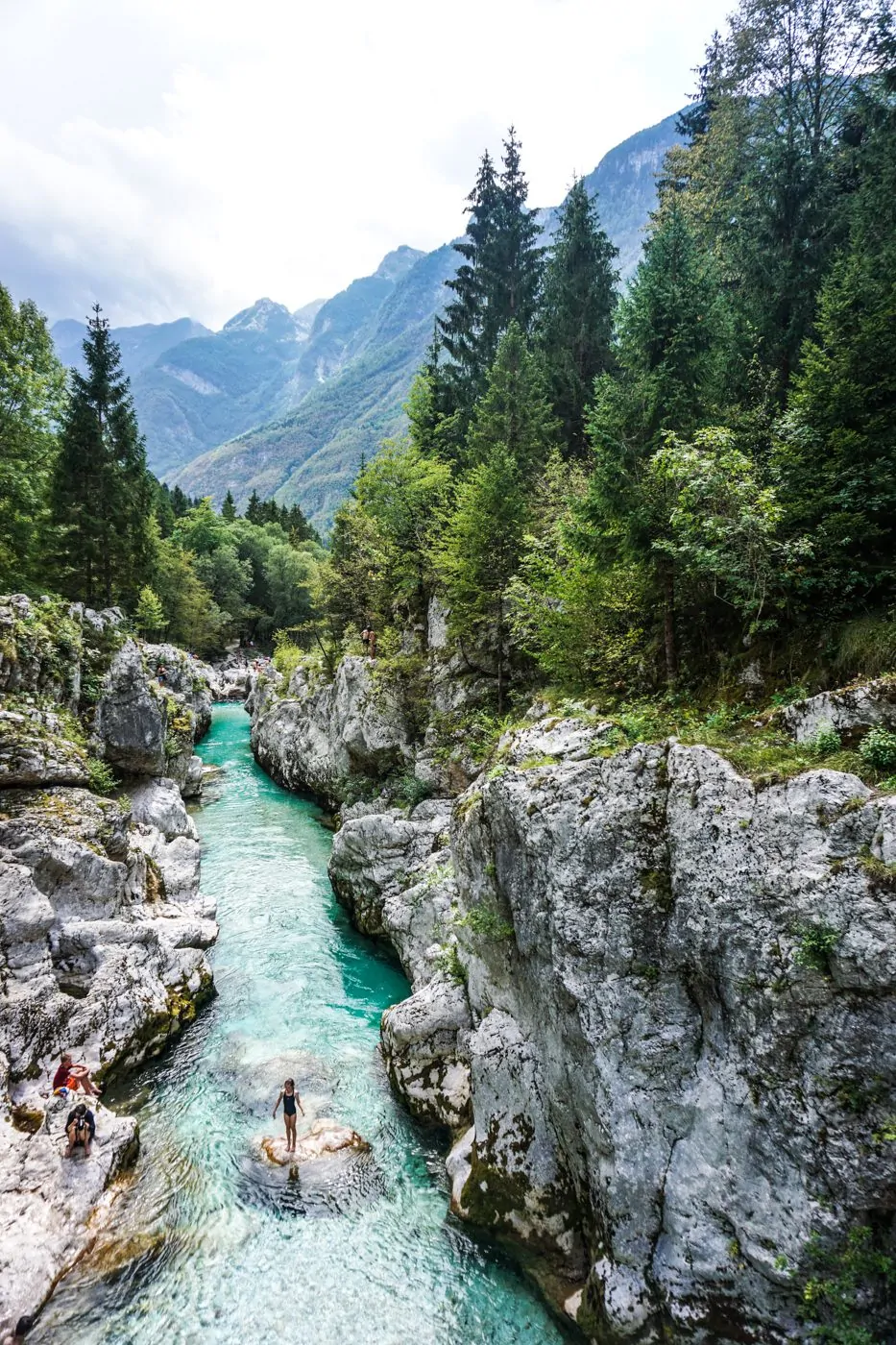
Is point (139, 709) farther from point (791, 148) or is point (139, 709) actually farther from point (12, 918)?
point (791, 148)

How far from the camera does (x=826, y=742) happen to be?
8.03 metres

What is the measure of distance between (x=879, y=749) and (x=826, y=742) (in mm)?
684

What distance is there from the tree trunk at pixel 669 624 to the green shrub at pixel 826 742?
385 cm

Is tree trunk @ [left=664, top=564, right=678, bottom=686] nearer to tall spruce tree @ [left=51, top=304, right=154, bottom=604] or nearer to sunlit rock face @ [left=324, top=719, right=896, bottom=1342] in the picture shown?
sunlit rock face @ [left=324, top=719, right=896, bottom=1342]

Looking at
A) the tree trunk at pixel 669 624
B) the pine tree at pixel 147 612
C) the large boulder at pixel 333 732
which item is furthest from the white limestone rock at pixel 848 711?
the pine tree at pixel 147 612

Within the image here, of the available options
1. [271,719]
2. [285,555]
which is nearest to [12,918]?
[271,719]

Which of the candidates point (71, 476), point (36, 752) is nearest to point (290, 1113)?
point (36, 752)

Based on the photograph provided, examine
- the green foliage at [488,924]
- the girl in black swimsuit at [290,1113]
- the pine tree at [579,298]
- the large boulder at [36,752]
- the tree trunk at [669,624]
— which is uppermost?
the pine tree at [579,298]

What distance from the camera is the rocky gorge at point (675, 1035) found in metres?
6.79

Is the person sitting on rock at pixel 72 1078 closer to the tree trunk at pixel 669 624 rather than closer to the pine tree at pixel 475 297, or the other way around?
the tree trunk at pixel 669 624

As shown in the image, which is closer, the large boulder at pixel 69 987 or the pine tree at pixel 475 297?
the large boulder at pixel 69 987

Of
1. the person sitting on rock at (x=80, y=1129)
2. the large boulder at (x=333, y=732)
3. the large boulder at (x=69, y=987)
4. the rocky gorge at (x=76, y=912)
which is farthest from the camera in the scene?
the large boulder at (x=333, y=732)

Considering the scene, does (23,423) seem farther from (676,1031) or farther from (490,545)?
(676,1031)

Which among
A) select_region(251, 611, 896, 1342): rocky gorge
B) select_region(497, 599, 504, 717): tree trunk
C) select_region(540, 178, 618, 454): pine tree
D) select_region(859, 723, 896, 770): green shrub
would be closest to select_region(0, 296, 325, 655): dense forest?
select_region(497, 599, 504, 717): tree trunk
